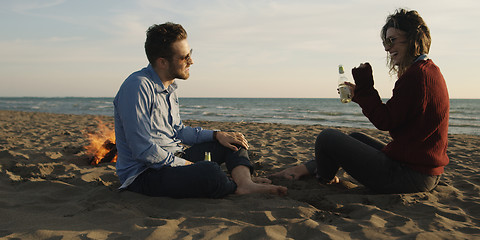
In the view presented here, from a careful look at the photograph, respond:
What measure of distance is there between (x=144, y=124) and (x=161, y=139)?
37 cm

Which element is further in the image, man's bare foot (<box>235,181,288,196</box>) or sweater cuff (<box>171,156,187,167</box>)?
man's bare foot (<box>235,181,288,196</box>)

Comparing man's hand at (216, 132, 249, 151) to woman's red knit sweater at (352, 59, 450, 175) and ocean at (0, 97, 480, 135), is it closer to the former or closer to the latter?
woman's red knit sweater at (352, 59, 450, 175)

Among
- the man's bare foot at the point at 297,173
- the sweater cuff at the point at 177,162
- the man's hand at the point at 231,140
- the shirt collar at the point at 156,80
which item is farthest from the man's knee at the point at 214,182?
the man's bare foot at the point at 297,173

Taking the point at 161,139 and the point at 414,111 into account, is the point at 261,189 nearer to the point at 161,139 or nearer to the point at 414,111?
the point at 161,139

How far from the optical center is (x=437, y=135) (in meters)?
2.78

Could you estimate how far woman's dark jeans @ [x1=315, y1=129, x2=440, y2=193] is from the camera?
2.96 metres

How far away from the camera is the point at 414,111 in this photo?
2650mm

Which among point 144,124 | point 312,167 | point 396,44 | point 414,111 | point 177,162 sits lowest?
point 312,167

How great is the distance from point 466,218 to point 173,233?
2.38 m

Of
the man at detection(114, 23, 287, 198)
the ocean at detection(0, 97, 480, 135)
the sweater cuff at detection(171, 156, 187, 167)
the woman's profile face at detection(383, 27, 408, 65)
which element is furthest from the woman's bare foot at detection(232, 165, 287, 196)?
the ocean at detection(0, 97, 480, 135)

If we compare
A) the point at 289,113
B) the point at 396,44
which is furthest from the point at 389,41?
the point at 289,113

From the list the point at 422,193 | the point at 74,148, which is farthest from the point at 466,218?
the point at 74,148

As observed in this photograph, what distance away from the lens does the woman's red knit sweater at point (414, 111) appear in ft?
8.64

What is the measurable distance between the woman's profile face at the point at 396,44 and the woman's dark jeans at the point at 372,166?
0.82 m
